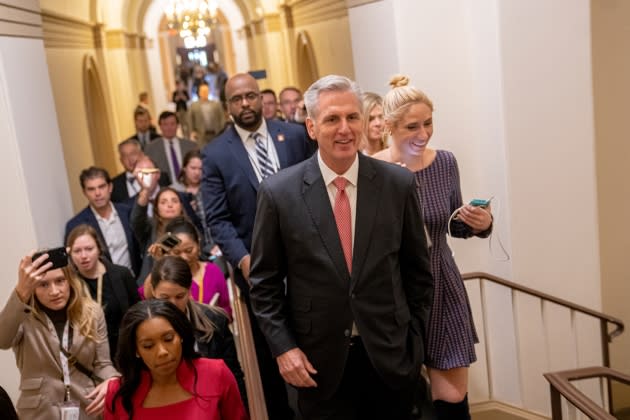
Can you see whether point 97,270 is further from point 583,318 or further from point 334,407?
point 583,318

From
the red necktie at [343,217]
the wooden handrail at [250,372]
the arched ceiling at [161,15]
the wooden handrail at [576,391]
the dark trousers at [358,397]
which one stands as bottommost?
the wooden handrail at [576,391]

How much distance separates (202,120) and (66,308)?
10009mm

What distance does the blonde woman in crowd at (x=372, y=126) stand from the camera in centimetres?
496

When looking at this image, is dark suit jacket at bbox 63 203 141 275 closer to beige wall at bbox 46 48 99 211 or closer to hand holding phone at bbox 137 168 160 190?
hand holding phone at bbox 137 168 160 190

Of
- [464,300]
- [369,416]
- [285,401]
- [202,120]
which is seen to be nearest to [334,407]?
[369,416]

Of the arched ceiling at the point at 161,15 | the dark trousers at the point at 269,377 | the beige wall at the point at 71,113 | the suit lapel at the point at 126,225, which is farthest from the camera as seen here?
the arched ceiling at the point at 161,15

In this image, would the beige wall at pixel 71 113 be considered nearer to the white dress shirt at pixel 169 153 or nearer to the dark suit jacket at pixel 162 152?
the dark suit jacket at pixel 162 152

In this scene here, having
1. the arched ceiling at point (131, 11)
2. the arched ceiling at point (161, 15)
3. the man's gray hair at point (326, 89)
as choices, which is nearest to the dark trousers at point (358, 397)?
the man's gray hair at point (326, 89)

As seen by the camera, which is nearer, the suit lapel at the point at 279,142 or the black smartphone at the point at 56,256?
the black smartphone at the point at 56,256

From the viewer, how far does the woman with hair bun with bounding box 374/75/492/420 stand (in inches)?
143

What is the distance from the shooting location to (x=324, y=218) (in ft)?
9.68

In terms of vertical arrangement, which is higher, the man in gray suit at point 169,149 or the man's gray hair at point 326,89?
the man's gray hair at point 326,89

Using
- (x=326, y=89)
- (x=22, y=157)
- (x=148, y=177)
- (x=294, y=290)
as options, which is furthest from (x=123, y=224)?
(x=326, y=89)

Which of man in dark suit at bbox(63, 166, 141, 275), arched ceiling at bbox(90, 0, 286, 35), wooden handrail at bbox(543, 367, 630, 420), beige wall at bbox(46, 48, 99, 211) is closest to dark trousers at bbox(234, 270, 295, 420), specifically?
wooden handrail at bbox(543, 367, 630, 420)
